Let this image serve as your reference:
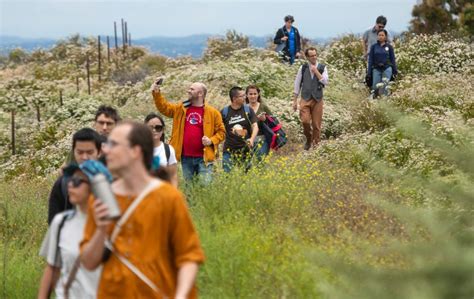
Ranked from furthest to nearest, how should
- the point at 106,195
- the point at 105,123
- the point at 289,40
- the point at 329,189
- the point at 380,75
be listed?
the point at 289,40 → the point at 380,75 → the point at 329,189 → the point at 105,123 → the point at 106,195

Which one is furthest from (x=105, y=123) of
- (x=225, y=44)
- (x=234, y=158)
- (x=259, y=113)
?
(x=225, y=44)

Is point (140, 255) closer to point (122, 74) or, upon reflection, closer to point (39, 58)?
point (122, 74)

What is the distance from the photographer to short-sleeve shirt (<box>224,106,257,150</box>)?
1076 centimetres

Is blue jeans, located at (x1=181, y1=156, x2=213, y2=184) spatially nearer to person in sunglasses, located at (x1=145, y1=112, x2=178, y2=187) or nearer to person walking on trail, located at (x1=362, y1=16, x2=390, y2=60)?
person in sunglasses, located at (x1=145, y1=112, x2=178, y2=187)

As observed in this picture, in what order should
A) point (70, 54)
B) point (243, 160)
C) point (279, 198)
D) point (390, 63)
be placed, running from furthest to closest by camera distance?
point (70, 54)
point (390, 63)
point (243, 160)
point (279, 198)

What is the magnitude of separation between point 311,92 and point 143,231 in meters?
10.6

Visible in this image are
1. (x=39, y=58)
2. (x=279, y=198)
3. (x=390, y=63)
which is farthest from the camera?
(x=39, y=58)

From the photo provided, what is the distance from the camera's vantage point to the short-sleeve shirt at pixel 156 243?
3973mm

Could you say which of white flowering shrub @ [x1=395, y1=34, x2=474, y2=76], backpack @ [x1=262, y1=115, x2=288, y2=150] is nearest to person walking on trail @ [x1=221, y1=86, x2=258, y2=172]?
backpack @ [x1=262, y1=115, x2=288, y2=150]

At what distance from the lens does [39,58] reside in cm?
4541

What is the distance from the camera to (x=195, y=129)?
987 cm

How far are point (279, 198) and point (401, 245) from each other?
6128mm

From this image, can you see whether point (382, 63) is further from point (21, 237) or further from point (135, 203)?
point (135, 203)

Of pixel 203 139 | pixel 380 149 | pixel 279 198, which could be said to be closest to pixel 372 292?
pixel 279 198
